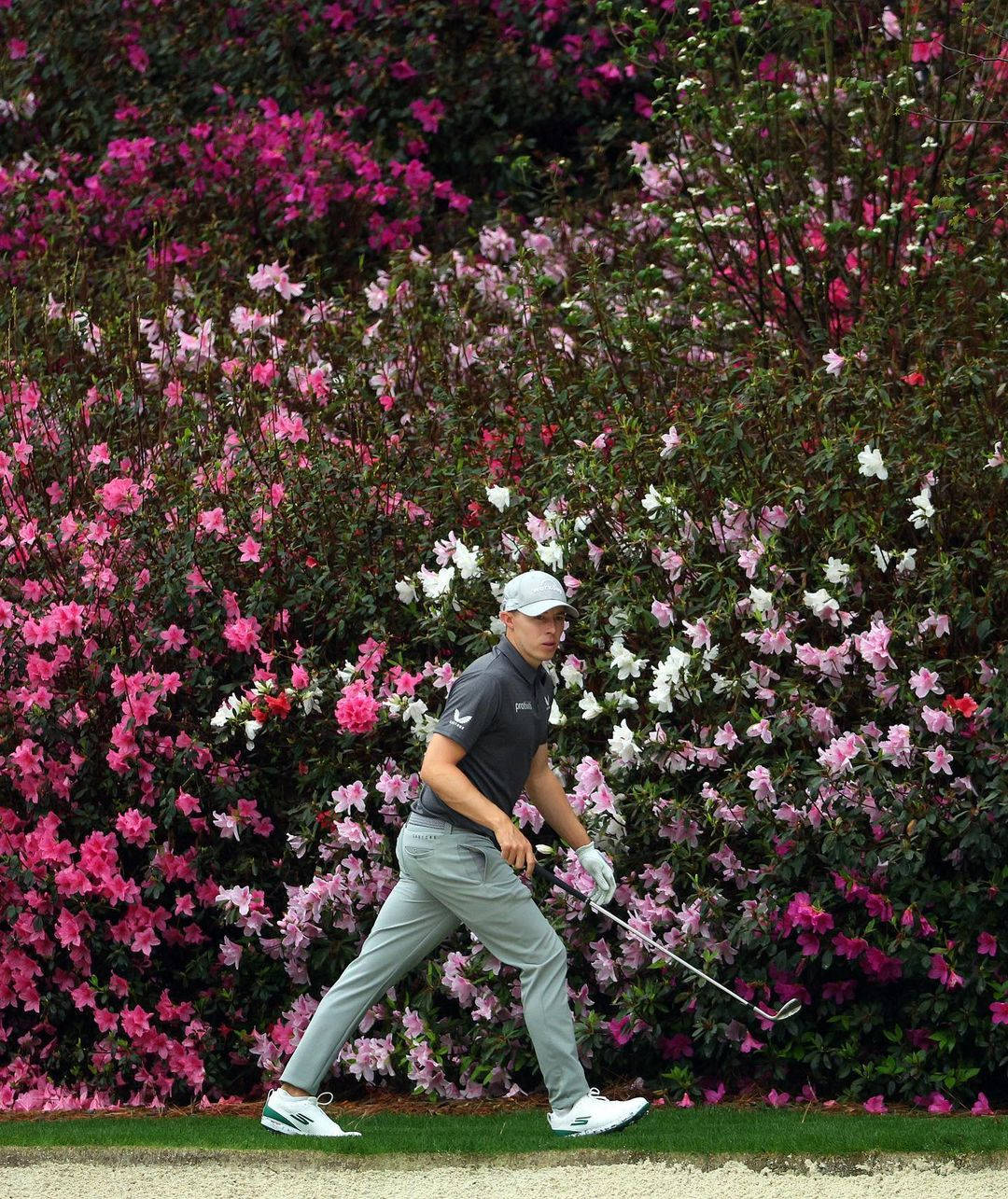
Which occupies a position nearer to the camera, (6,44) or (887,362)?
(887,362)

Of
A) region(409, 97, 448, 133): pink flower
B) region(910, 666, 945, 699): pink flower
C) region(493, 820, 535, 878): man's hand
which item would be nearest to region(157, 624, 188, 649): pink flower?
region(493, 820, 535, 878): man's hand

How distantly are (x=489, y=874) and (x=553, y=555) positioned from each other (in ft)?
5.03

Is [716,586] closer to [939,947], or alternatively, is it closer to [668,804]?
[668,804]

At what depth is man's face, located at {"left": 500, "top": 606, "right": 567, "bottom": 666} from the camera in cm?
509

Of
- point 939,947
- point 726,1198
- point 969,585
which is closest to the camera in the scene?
point 726,1198

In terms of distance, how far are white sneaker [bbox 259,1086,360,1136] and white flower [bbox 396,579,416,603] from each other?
194 cm

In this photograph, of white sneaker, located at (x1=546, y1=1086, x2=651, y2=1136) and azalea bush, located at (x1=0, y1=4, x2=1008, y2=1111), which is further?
azalea bush, located at (x1=0, y1=4, x2=1008, y2=1111)

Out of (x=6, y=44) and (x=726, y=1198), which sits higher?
(x=6, y=44)

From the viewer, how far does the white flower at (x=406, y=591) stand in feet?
21.2

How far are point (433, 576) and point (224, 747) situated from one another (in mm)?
1063

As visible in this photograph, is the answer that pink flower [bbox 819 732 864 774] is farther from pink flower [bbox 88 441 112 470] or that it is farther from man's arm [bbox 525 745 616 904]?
pink flower [bbox 88 441 112 470]

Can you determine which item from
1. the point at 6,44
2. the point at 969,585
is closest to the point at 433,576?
the point at 969,585

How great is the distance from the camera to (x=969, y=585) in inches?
237

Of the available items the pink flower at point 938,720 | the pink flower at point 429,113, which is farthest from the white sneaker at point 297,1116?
the pink flower at point 429,113
